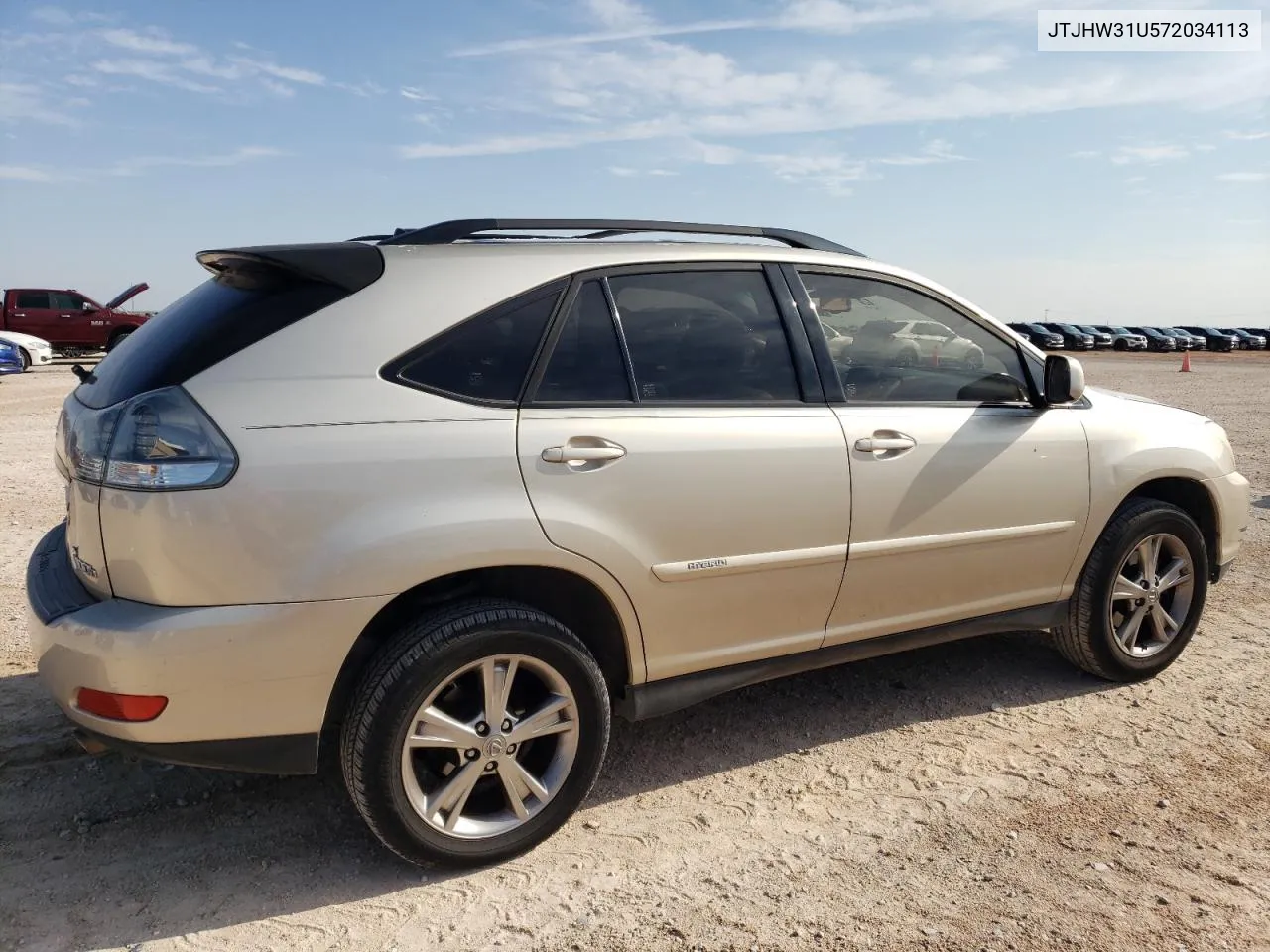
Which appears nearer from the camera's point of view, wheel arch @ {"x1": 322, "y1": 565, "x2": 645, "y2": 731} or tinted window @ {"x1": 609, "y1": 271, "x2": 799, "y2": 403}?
wheel arch @ {"x1": 322, "y1": 565, "x2": 645, "y2": 731}

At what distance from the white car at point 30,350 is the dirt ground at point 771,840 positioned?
19811mm

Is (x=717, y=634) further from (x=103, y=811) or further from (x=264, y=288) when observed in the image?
(x=103, y=811)

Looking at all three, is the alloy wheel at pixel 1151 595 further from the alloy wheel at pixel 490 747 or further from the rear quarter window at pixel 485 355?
the rear quarter window at pixel 485 355

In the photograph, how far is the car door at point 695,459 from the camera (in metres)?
2.93

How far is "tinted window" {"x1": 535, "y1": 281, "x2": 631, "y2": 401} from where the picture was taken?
298 centimetres

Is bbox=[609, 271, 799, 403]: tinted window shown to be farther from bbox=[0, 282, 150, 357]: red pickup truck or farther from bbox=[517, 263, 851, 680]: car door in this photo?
bbox=[0, 282, 150, 357]: red pickup truck

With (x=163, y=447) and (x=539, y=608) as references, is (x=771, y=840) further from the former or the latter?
(x=163, y=447)

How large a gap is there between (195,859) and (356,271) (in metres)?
1.77

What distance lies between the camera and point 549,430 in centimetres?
288

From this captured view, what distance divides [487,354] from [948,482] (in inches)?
69.1

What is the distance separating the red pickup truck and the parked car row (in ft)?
120

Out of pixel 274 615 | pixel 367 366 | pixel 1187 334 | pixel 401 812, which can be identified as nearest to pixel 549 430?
pixel 367 366

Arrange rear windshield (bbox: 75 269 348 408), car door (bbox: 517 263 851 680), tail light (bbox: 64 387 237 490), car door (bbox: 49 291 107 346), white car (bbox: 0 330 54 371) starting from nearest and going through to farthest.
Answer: tail light (bbox: 64 387 237 490) < rear windshield (bbox: 75 269 348 408) < car door (bbox: 517 263 851 680) < white car (bbox: 0 330 54 371) < car door (bbox: 49 291 107 346)

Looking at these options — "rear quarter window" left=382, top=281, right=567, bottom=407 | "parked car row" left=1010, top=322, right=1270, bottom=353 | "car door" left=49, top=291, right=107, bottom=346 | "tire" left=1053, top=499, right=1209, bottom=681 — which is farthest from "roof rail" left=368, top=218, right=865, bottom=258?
"parked car row" left=1010, top=322, right=1270, bottom=353
